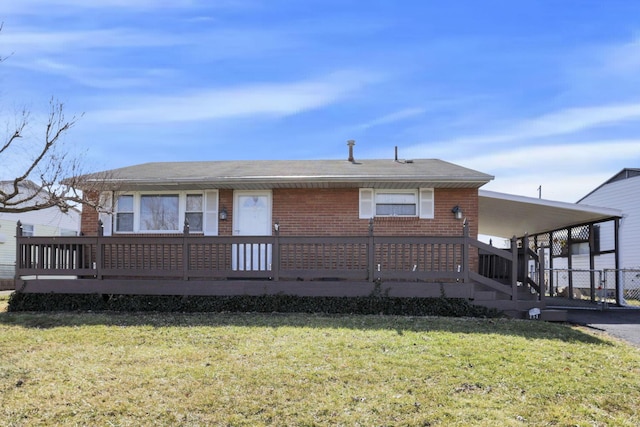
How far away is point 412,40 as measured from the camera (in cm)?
1046

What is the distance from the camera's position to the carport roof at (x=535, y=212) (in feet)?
41.0

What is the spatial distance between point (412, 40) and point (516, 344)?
644cm

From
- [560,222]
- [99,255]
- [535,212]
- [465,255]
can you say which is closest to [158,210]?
[99,255]

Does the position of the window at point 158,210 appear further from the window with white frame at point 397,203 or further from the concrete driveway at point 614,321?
the concrete driveway at point 614,321

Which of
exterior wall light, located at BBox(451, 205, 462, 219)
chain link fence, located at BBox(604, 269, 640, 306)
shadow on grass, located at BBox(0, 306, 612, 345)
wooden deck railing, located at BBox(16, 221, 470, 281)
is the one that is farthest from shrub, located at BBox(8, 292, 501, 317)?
chain link fence, located at BBox(604, 269, 640, 306)

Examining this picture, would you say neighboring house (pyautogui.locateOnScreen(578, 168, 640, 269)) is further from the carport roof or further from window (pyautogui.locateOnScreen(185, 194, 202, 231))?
window (pyautogui.locateOnScreen(185, 194, 202, 231))

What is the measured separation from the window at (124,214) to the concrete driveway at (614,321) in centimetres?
1025

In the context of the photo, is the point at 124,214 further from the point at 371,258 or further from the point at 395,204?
the point at 395,204

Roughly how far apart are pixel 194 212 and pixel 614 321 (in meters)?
9.60

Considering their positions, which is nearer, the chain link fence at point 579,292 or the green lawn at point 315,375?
the green lawn at point 315,375

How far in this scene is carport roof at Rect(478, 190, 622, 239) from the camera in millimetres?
12492

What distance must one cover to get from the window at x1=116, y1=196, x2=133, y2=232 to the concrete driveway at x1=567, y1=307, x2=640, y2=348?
1025 centimetres

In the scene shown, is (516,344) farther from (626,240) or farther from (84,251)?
(626,240)

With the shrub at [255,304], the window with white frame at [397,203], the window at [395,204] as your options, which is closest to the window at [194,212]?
the shrub at [255,304]
